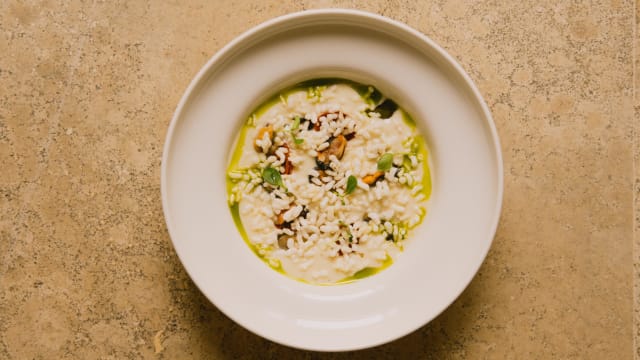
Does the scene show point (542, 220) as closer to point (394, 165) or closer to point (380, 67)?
point (394, 165)

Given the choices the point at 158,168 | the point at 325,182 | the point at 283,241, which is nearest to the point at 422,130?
the point at 325,182

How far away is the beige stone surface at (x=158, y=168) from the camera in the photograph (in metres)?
1.40

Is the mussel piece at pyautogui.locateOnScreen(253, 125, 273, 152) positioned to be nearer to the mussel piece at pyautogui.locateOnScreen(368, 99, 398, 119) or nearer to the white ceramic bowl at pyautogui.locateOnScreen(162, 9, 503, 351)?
the white ceramic bowl at pyautogui.locateOnScreen(162, 9, 503, 351)

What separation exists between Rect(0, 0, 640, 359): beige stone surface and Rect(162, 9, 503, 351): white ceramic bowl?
0.55 feet

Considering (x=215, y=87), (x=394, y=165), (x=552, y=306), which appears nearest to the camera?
(x=215, y=87)

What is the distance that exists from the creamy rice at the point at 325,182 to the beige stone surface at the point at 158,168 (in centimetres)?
20

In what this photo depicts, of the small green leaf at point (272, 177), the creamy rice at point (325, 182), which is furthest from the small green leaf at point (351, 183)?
the small green leaf at point (272, 177)

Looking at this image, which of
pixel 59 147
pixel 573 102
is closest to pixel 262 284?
pixel 59 147

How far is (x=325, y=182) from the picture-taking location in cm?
133

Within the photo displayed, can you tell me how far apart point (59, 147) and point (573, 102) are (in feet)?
3.62

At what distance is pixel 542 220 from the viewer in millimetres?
1425

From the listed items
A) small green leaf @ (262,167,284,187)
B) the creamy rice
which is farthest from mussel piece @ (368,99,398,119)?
small green leaf @ (262,167,284,187)

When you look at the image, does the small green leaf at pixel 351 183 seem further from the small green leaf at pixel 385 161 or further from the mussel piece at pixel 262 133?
the mussel piece at pixel 262 133

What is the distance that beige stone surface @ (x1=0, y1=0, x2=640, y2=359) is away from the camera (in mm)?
1396
